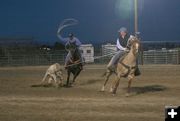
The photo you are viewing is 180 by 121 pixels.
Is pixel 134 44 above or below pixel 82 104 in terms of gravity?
above

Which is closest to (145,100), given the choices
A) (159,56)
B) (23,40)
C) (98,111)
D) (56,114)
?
(98,111)

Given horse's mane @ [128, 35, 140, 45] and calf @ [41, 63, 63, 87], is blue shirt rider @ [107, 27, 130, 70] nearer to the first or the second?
horse's mane @ [128, 35, 140, 45]

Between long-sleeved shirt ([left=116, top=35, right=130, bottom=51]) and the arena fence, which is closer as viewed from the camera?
long-sleeved shirt ([left=116, top=35, right=130, bottom=51])

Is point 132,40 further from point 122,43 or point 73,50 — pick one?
point 73,50

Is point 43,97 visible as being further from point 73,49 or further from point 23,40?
point 23,40

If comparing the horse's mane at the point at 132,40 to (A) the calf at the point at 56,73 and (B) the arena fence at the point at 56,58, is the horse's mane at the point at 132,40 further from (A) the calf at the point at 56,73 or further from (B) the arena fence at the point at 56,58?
(B) the arena fence at the point at 56,58

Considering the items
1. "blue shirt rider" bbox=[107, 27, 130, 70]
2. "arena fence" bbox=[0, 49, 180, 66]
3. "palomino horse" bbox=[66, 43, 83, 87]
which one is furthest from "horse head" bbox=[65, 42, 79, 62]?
"arena fence" bbox=[0, 49, 180, 66]

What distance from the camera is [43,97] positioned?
715 inches

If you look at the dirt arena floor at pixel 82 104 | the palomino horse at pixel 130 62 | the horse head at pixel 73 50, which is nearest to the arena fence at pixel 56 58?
the horse head at pixel 73 50

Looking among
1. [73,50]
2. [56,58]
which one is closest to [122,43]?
[73,50]

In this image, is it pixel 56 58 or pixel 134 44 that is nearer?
pixel 134 44

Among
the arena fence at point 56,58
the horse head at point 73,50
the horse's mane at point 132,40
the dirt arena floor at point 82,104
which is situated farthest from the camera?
the arena fence at point 56,58

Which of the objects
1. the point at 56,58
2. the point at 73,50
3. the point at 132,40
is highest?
the point at 132,40

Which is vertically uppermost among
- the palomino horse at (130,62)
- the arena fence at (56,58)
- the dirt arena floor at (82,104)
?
the palomino horse at (130,62)
